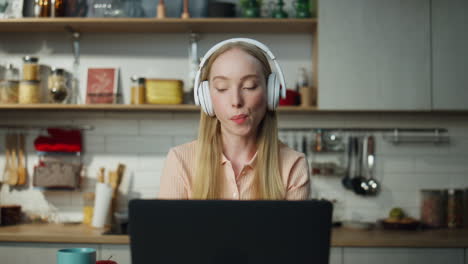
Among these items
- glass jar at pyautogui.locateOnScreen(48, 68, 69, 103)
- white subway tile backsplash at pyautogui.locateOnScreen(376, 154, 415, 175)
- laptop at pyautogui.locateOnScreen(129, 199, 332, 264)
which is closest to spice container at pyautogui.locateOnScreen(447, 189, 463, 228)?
white subway tile backsplash at pyautogui.locateOnScreen(376, 154, 415, 175)

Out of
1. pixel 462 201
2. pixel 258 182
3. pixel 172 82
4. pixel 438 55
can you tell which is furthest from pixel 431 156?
pixel 258 182

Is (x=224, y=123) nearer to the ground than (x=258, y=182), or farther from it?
farther from it

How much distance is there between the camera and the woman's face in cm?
133

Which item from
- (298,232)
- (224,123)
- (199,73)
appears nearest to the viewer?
(298,232)

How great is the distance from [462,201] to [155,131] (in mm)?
2006

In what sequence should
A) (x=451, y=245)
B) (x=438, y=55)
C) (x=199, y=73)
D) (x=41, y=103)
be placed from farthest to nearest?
(x=41, y=103)
(x=438, y=55)
(x=451, y=245)
(x=199, y=73)

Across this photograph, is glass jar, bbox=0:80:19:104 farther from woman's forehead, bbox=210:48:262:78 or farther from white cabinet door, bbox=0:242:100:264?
woman's forehead, bbox=210:48:262:78

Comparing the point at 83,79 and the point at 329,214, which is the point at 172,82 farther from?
the point at 329,214

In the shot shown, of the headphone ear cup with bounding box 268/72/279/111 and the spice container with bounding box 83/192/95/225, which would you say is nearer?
the headphone ear cup with bounding box 268/72/279/111

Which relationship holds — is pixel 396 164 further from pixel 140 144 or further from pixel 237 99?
pixel 237 99

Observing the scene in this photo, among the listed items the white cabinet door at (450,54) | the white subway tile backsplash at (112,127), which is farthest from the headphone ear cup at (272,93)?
the white subway tile backsplash at (112,127)

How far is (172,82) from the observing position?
3.51m

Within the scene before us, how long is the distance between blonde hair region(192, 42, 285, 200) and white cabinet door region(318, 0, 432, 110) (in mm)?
2025

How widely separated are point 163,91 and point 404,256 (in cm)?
168
